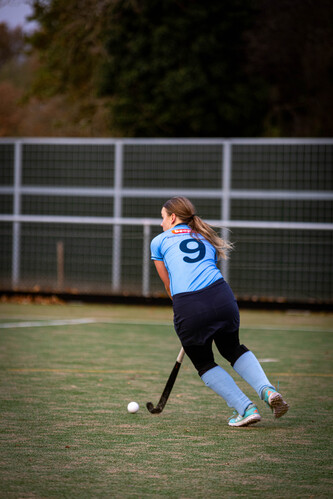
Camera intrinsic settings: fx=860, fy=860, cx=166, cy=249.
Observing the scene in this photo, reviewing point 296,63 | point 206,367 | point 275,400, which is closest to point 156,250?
point 206,367

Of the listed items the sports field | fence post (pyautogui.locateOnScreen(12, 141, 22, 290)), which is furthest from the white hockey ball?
fence post (pyautogui.locateOnScreen(12, 141, 22, 290))

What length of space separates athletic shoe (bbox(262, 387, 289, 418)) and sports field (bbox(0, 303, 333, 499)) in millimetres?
161

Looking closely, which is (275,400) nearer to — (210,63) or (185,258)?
(185,258)

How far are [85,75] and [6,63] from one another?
92.0 ft

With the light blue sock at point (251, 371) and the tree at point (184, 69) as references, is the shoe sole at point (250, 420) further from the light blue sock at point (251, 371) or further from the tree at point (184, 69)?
the tree at point (184, 69)

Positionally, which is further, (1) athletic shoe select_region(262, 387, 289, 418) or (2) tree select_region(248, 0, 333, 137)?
(2) tree select_region(248, 0, 333, 137)

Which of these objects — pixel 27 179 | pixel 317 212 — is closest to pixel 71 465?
pixel 317 212

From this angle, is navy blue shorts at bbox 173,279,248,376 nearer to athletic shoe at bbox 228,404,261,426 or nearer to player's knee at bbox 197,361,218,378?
player's knee at bbox 197,361,218,378

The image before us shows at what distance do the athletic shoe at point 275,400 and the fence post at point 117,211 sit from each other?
12.3 metres

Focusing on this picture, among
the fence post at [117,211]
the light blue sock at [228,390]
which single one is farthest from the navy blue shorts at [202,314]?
the fence post at [117,211]

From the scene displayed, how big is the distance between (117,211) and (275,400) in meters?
13.6

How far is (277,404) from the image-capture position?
5848 millimetres

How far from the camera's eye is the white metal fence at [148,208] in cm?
1723

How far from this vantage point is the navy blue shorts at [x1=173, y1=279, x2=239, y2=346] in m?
5.88
